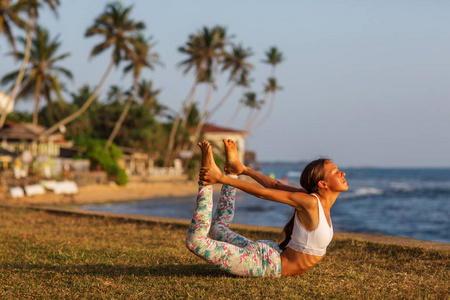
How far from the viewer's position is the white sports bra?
3.78 meters

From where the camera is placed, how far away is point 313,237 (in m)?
3.82

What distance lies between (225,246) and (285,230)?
0.55 m

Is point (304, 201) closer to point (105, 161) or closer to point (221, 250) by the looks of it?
point (221, 250)

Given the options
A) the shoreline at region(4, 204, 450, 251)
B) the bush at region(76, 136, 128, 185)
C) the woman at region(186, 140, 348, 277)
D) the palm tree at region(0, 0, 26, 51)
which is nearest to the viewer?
the woman at region(186, 140, 348, 277)

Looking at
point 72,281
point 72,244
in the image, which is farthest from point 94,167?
point 72,281

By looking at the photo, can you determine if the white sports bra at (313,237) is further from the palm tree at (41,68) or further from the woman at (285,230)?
the palm tree at (41,68)

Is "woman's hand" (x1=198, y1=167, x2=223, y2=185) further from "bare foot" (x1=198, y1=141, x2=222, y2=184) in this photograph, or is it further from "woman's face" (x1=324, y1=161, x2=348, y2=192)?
"woman's face" (x1=324, y1=161, x2=348, y2=192)

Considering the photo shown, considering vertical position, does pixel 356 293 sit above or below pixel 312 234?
below

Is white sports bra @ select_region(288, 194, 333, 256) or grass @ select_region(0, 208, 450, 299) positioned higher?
white sports bra @ select_region(288, 194, 333, 256)

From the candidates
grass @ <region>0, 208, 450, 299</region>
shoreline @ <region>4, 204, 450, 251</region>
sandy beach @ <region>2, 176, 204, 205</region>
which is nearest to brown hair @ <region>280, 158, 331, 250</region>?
grass @ <region>0, 208, 450, 299</region>

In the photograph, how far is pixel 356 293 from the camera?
145 inches

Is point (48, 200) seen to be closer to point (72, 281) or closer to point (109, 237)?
point (109, 237)

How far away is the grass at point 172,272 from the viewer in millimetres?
3738

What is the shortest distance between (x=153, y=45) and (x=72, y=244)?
39.7 metres
